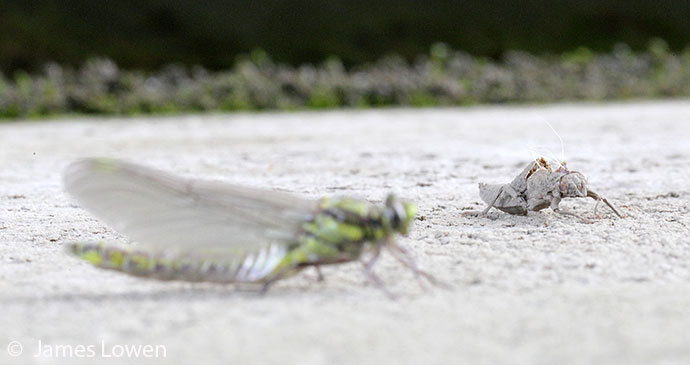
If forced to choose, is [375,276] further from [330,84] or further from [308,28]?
[308,28]

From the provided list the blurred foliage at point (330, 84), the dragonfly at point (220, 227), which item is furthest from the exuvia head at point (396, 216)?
the blurred foliage at point (330, 84)

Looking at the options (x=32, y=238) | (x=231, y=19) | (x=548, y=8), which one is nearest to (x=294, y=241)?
(x=32, y=238)

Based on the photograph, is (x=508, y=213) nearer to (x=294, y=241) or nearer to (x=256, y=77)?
(x=294, y=241)

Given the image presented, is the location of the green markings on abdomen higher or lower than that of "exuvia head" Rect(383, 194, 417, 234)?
lower

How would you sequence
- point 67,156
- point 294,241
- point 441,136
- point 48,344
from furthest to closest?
point 441,136 < point 67,156 < point 294,241 < point 48,344

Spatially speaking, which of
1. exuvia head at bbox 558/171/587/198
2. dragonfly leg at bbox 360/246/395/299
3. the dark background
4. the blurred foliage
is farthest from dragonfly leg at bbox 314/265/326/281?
the dark background

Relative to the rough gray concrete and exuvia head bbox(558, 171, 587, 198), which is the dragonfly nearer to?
the rough gray concrete

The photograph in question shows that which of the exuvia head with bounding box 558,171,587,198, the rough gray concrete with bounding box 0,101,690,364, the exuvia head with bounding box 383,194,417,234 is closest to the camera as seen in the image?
the rough gray concrete with bounding box 0,101,690,364
